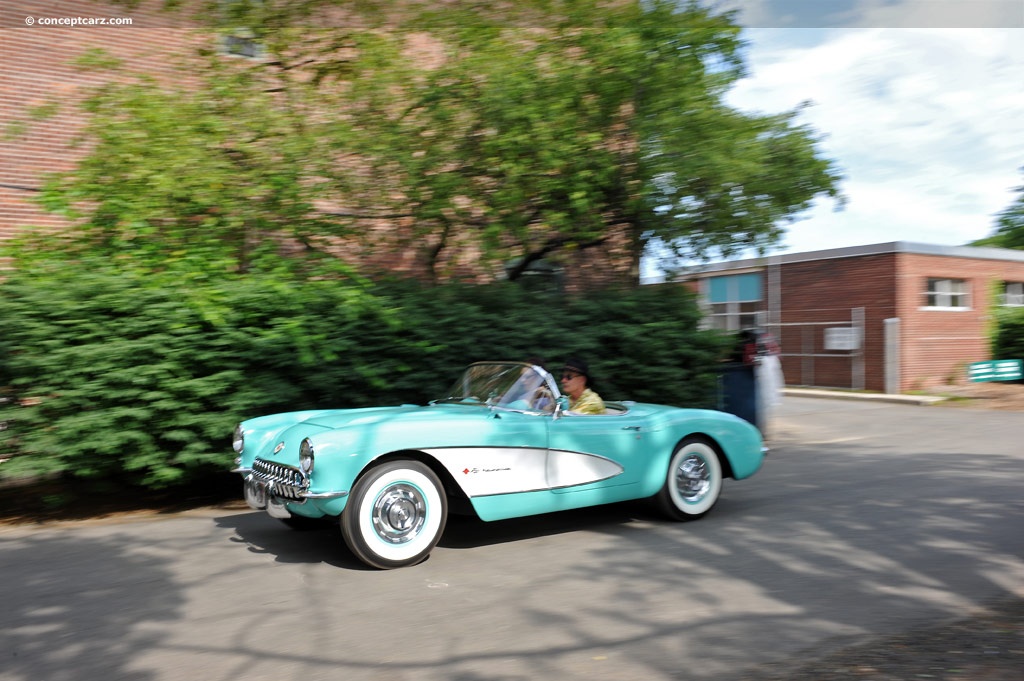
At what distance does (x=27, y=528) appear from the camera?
6953 millimetres

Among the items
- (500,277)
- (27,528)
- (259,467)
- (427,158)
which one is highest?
(427,158)

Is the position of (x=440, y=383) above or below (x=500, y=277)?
below

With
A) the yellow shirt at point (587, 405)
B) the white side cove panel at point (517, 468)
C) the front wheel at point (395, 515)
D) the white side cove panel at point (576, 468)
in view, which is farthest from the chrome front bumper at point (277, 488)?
the yellow shirt at point (587, 405)

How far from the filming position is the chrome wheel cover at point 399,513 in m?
5.39

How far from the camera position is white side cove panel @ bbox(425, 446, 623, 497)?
18.5 ft

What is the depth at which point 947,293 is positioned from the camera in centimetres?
2369

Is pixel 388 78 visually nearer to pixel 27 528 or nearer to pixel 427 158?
pixel 427 158

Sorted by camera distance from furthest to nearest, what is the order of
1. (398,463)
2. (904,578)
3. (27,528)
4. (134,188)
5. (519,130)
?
(519,130)
(134,188)
(27,528)
(398,463)
(904,578)

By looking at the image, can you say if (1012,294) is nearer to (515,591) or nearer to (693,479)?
(693,479)

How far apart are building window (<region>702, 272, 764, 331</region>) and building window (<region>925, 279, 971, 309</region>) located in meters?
4.69

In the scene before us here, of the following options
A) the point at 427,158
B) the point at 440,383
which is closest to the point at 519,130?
the point at 427,158

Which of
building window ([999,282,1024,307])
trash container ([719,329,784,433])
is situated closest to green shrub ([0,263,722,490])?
trash container ([719,329,784,433])

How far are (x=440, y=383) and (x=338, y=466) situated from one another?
3.70 meters

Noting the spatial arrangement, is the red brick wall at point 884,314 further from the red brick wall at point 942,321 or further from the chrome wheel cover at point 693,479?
the chrome wheel cover at point 693,479
